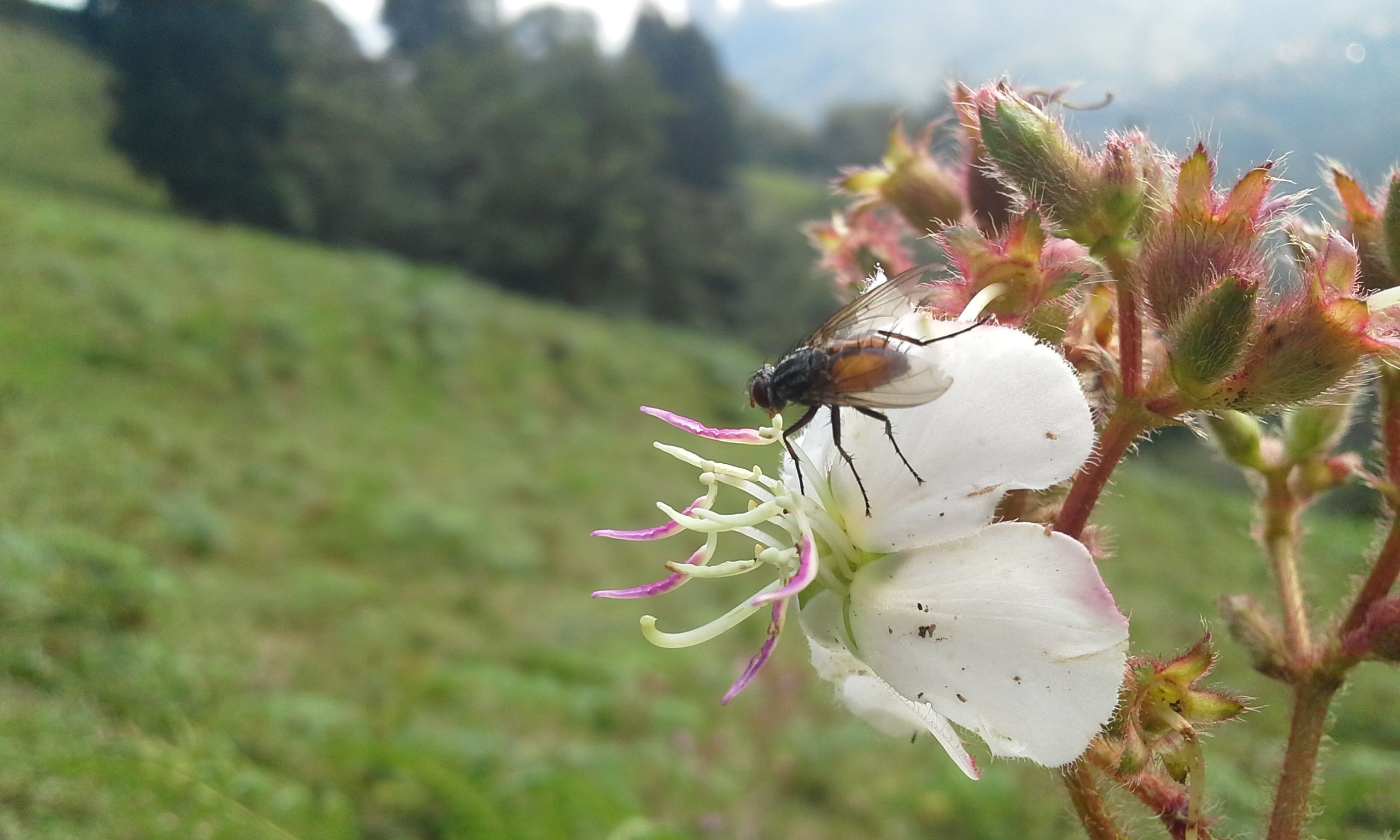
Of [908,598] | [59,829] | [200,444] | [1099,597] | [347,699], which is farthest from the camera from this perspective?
[200,444]

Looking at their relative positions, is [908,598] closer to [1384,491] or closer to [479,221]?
[1384,491]

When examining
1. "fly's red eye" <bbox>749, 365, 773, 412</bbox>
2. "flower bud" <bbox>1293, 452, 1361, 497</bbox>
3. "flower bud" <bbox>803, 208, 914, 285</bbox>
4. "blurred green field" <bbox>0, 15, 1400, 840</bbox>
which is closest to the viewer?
"fly's red eye" <bbox>749, 365, 773, 412</bbox>

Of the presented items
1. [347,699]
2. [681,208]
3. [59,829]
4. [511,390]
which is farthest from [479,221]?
[59,829]

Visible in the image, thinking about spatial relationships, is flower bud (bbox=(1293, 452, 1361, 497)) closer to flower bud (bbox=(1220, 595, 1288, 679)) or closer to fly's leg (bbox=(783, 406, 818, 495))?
flower bud (bbox=(1220, 595, 1288, 679))

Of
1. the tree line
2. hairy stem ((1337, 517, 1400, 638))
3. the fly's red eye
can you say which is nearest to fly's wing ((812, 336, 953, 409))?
the fly's red eye

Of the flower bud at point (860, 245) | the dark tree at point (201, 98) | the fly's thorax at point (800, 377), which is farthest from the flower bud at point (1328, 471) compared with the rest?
the dark tree at point (201, 98)

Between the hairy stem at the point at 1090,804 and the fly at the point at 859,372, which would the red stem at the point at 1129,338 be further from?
the hairy stem at the point at 1090,804

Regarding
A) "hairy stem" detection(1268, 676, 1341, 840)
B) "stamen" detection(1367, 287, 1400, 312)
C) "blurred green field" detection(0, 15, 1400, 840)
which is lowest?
"blurred green field" detection(0, 15, 1400, 840)

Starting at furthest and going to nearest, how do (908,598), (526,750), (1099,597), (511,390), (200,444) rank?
(511,390) < (200,444) < (526,750) < (908,598) < (1099,597)
